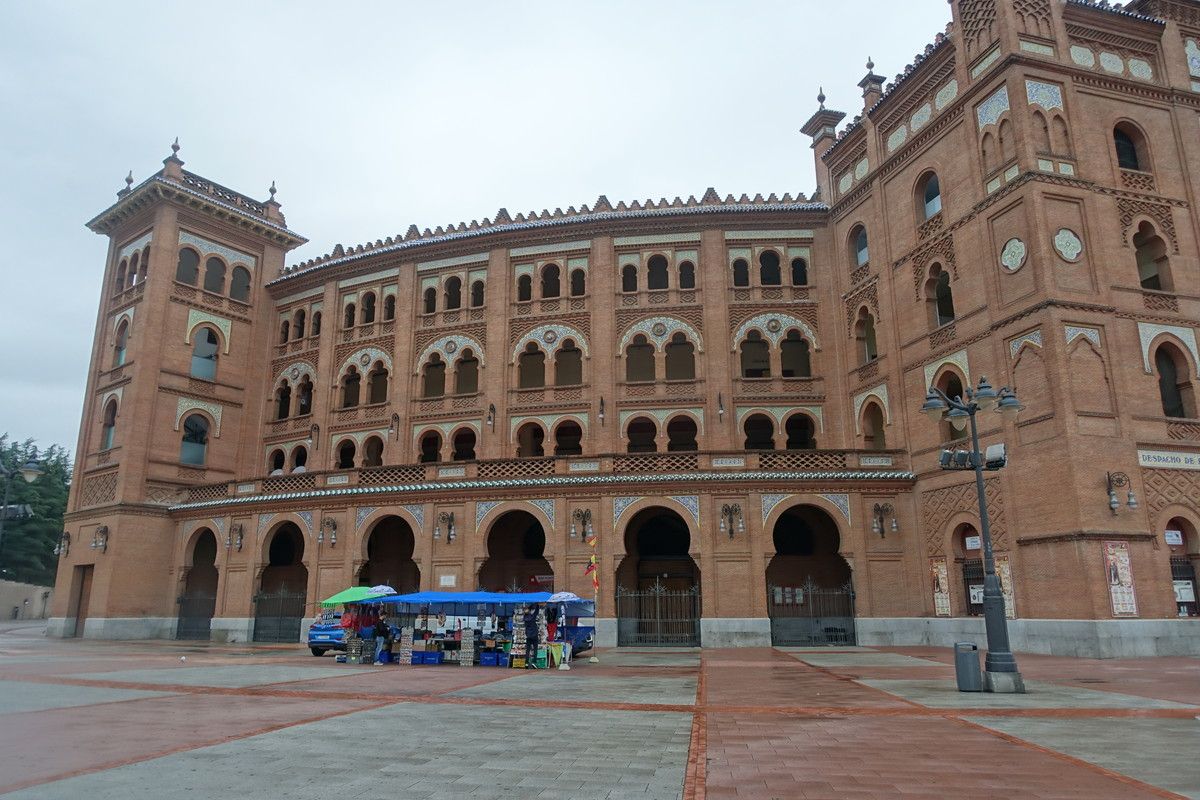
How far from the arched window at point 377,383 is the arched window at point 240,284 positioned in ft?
29.6

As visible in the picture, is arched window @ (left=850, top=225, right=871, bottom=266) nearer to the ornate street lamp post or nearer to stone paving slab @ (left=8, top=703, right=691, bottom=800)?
the ornate street lamp post

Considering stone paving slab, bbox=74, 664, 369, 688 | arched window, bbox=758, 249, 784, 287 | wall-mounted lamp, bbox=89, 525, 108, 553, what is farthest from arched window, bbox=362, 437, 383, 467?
arched window, bbox=758, 249, 784, 287

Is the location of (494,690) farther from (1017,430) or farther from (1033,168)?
(1033,168)

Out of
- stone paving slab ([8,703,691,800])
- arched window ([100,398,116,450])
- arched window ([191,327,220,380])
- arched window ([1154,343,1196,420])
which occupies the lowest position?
stone paving slab ([8,703,691,800])

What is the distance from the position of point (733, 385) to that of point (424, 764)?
25.7 meters

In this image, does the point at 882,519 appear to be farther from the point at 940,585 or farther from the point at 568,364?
the point at 568,364

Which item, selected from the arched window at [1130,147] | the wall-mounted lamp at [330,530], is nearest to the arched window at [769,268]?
the arched window at [1130,147]

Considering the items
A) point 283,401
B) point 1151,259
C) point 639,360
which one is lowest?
point 283,401

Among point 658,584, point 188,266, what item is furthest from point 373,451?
point 658,584

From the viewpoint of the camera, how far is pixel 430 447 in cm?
3588

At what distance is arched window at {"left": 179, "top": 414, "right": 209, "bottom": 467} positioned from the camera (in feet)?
121

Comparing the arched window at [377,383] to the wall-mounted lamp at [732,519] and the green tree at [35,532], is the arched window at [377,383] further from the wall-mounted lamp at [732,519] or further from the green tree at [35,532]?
the green tree at [35,532]

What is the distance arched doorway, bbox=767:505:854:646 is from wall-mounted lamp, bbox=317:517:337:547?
16893 mm

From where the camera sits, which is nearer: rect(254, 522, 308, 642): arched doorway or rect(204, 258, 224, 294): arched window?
rect(254, 522, 308, 642): arched doorway
